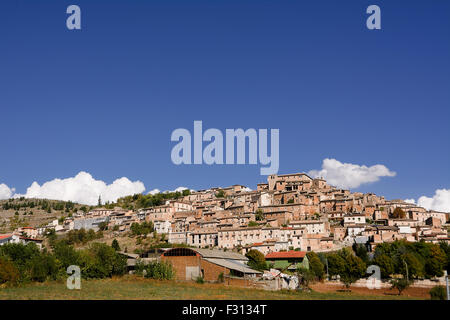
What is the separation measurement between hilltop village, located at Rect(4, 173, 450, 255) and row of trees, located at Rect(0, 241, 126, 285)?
28004 millimetres

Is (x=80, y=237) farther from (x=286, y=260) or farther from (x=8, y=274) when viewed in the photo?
(x=8, y=274)

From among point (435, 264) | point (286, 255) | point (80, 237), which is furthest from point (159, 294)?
point (80, 237)

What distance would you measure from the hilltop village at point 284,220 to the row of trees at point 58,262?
91.9 feet

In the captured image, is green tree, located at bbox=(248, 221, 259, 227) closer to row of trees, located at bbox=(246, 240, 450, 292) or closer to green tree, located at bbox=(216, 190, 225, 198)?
row of trees, located at bbox=(246, 240, 450, 292)

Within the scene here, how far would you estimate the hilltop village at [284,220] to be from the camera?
72812mm

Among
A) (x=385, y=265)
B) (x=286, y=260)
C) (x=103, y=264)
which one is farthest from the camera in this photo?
(x=286, y=260)

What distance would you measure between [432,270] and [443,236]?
18.8 meters

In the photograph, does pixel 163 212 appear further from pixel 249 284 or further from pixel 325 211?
pixel 249 284

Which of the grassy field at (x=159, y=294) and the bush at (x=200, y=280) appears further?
the bush at (x=200, y=280)

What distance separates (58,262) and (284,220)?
4667 centimetres

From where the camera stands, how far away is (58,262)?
46531 millimetres

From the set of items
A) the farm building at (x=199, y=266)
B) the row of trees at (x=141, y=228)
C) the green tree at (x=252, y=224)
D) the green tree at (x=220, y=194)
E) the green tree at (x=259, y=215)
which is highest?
the green tree at (x=220, y=194)

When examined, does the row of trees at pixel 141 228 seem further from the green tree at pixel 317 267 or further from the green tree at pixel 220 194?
the green tree at pixel 317 267

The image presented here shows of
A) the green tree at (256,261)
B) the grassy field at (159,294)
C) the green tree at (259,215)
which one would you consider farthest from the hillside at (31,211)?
the grassy field at (159,294)
